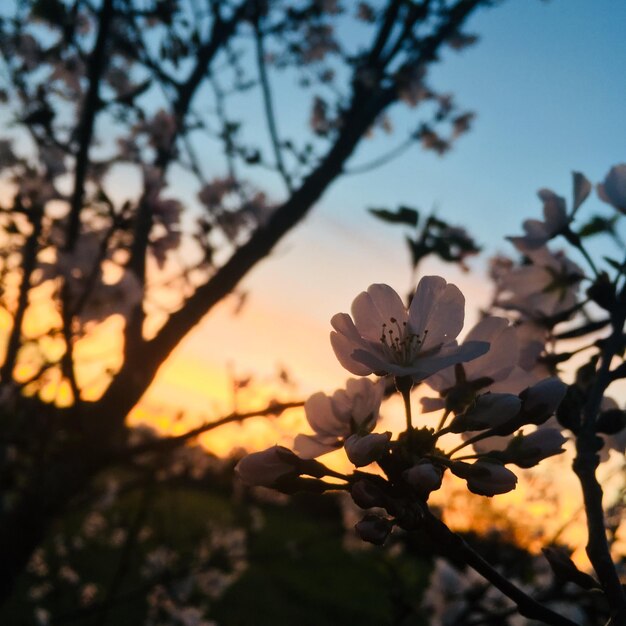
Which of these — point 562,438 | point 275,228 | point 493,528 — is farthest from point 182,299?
point 493,528

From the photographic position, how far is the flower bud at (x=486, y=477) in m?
0.88

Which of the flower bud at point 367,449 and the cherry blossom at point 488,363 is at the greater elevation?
the cherry blossom at point 488,363

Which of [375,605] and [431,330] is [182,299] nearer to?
[431,330]

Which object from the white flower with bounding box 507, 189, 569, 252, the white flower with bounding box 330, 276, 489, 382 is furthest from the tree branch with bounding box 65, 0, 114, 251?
the white flower with bounding box 330, 276, 489, 382

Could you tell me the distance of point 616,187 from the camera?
4.67 feet

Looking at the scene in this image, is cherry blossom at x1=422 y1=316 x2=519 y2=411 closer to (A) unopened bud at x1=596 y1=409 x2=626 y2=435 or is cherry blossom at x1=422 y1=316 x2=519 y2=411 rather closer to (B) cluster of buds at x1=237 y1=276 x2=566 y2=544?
(B) cluster of buds at x1=237 y1=276 x2=566 y2=544

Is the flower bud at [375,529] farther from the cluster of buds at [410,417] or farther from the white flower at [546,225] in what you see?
the white flower at [546,225]

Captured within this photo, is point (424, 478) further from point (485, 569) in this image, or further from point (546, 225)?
point (546, 225)

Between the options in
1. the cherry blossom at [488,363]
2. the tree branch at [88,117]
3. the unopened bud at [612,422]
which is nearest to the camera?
the cherry blossom at [488,363]

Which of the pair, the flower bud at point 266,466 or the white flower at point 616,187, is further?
the white flower at point 616,187

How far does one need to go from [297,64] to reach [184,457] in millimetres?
5130

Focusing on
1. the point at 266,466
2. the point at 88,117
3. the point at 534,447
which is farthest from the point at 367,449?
the point at 88,117

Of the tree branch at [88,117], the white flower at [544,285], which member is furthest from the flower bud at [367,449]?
the tree branch at [88,117]

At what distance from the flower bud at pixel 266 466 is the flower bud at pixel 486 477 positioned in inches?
10.1
